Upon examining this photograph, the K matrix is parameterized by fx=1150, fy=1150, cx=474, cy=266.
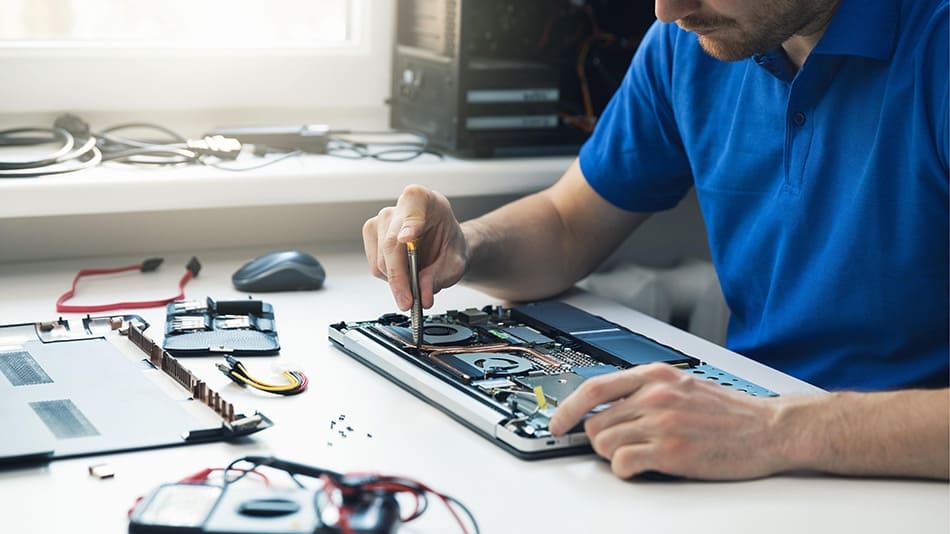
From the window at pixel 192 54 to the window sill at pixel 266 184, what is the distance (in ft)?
0.83

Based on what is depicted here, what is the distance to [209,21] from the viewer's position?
193 cm

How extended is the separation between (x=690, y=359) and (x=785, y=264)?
0.86ft

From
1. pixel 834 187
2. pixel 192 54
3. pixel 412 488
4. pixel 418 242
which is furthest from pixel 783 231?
pixel 192 54

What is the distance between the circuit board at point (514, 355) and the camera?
1045mm

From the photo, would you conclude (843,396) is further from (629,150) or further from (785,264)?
(629,150)

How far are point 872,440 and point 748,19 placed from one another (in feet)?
1.70

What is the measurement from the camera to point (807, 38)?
1323 millimetres

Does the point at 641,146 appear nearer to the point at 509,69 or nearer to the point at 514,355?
the point at 509,69

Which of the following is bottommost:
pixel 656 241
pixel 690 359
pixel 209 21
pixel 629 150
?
pixel 656 241

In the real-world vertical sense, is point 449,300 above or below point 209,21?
below

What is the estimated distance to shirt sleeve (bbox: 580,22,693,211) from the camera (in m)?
1.57

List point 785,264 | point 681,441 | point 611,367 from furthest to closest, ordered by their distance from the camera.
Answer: point 785,264 → point 611,367 → point 681,441

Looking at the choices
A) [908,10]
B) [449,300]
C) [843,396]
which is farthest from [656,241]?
→ [843,396]

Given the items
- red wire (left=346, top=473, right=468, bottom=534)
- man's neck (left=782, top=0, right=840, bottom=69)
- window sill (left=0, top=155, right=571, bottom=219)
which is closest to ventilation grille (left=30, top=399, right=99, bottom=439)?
red wire (left=346, top=473, right=468, bottom=534)
